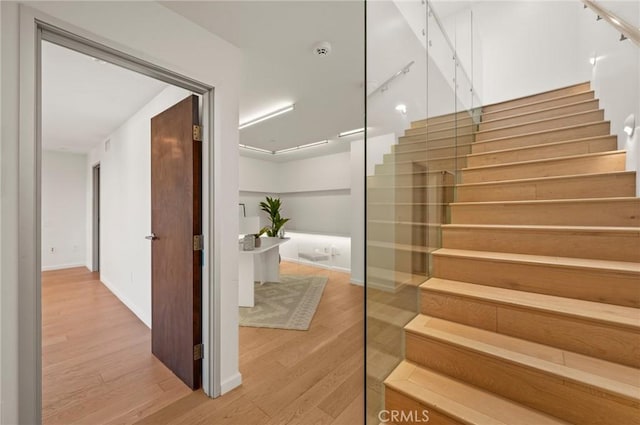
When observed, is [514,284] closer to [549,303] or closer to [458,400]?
[549,303]

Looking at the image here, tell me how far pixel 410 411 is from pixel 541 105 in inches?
144

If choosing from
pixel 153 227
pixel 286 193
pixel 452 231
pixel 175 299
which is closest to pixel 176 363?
pixel 175 299

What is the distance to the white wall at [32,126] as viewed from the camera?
102 centimetres

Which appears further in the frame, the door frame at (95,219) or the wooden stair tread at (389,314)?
the door frame at (95,219)

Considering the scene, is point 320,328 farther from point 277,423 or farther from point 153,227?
point 153,227

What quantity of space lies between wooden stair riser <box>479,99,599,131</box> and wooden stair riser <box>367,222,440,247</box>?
6.69 feet

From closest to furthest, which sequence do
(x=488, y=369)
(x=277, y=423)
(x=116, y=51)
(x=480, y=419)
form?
(x=480, y=419) → (x=488, y=369) → (x=116, y=51) → (x=277, y=423)

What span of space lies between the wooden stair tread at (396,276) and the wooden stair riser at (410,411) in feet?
1.75

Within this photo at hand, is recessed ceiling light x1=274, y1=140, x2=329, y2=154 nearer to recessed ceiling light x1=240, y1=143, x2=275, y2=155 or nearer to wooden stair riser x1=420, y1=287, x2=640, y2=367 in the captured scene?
recessed ceiling light x1=240, y1=143, x2=275, y2=155

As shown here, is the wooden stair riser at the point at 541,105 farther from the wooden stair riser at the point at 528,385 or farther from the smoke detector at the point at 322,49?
the wooden stair riser at the point at 528,385

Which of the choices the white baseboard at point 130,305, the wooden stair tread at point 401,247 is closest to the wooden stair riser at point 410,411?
the wooden stair tread at point 401,247

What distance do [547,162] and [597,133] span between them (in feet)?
2.22

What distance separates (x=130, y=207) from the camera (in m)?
3.07

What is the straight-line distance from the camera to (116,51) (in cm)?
135
